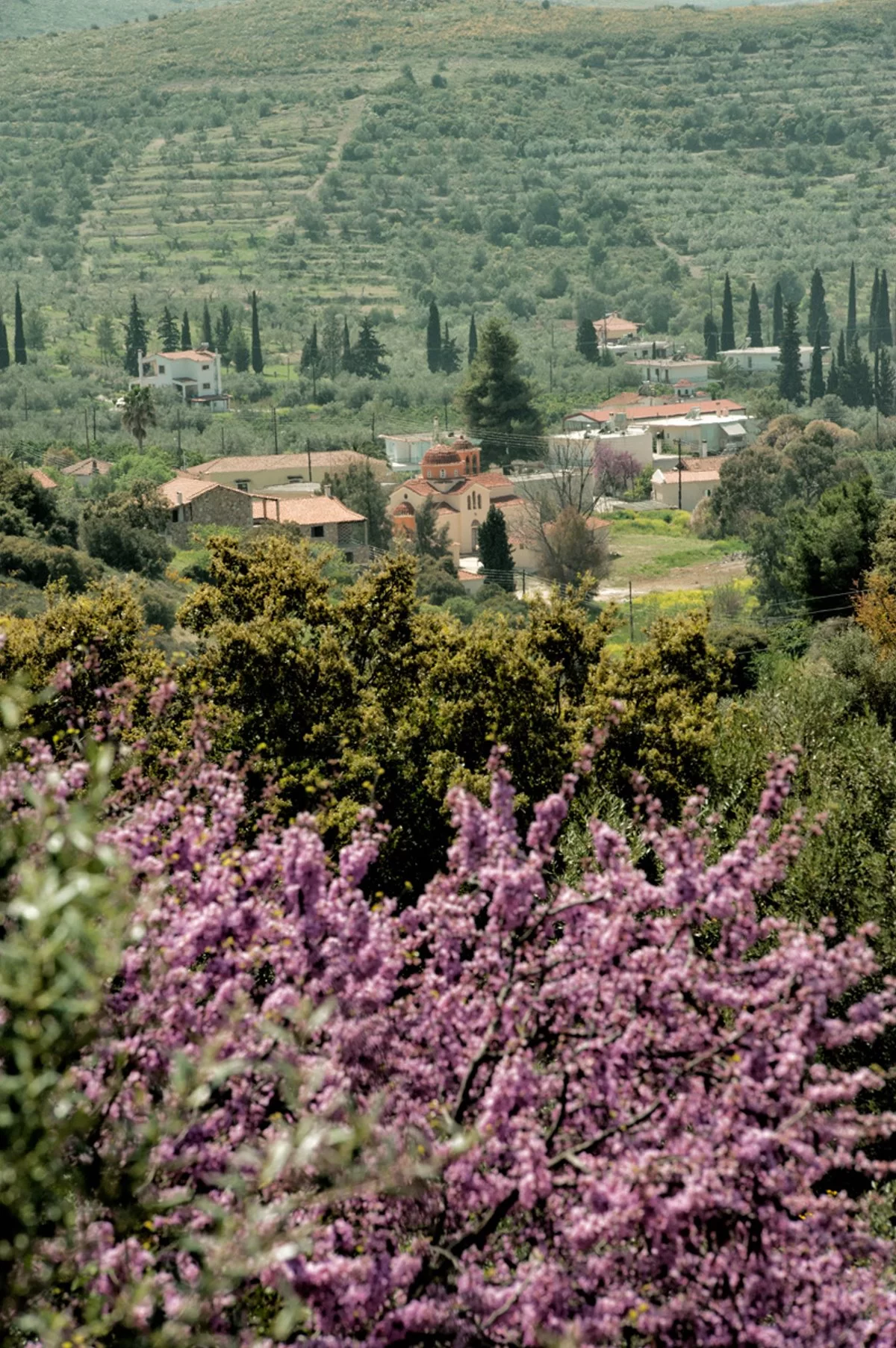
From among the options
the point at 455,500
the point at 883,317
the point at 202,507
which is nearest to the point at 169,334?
the point at 455,500

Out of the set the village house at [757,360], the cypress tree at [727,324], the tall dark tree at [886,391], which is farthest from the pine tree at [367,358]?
the tall dark tree at [886,391]

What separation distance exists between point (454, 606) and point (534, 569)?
19.0 meters

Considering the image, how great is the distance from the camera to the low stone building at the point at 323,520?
90312 millimetres

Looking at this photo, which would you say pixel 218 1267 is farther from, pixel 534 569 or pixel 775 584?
pixel 534 569

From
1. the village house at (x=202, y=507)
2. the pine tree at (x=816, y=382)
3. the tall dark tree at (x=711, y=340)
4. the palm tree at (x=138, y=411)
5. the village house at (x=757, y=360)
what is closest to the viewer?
the village house at (x=202, y=507)

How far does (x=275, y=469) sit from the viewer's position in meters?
106

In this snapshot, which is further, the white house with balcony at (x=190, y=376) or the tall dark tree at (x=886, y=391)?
the tall dark tree at (x=886, y=391)

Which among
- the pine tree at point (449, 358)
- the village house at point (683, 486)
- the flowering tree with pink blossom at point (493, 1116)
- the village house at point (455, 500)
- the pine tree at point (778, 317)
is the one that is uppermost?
the flowering tree with pink blossom at point (493, 1116)

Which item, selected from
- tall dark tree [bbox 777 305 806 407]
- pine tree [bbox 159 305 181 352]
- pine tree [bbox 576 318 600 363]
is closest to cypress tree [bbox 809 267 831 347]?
pine tree [bbox 576 318 600 363]

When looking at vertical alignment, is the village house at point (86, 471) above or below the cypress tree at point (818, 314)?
below

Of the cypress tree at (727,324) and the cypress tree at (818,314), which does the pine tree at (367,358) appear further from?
the cypress tree at (818,314)

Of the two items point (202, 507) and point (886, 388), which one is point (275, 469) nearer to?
point (202, 507)

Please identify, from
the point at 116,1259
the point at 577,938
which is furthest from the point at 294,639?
the point at 116,1259

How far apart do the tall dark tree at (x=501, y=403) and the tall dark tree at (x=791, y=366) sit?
115 feet
